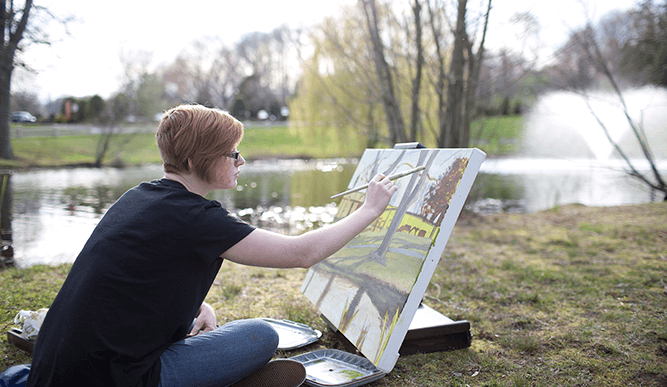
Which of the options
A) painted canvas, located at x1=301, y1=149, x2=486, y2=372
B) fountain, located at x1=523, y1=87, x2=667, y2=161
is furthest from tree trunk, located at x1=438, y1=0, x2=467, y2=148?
painted canvas, located at x1=301, y1=149, x2=486, y2=372

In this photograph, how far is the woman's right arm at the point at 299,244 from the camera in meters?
1.42

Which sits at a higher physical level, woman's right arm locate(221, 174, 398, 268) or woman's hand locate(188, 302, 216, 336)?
woman's right arm locate(221, 174, 398, 268)

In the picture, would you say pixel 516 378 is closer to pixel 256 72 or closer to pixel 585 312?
pixel 585 312

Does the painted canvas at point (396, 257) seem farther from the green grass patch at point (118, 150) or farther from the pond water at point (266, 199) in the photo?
the green grass patch at point (118, 150)

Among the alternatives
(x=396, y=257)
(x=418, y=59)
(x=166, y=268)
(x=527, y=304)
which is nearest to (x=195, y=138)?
(x=166, y=268)

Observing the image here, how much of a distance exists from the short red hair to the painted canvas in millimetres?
943

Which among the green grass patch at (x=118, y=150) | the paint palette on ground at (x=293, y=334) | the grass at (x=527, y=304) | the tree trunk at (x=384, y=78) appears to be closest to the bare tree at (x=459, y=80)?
the tree trunk at (x=384, y=78)

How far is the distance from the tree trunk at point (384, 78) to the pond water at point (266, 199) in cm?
138

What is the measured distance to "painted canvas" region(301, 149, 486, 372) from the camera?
69.9 inches

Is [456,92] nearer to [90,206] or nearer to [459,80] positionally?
[459,80]

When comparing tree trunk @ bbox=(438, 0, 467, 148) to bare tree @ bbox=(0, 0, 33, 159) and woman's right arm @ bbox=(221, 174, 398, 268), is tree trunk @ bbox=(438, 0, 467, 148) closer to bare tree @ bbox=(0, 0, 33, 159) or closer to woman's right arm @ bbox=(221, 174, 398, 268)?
woman's right arm @ bbox=(221, 174, 398, 268)

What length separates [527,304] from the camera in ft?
10.0

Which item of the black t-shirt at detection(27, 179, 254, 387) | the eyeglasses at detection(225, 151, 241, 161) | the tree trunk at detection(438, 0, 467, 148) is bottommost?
the black t-shirt at detection(27, 179, 254, 387)

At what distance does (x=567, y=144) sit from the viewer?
2220 cm
